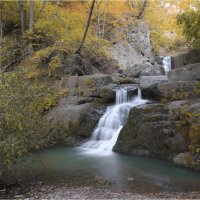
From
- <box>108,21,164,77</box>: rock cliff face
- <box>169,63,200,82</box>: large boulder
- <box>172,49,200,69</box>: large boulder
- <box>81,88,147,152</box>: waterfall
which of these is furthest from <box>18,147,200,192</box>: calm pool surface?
<box>108,21,164,77</box>: rock cliff face

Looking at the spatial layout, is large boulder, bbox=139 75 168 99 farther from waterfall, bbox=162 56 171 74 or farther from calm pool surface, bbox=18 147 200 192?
waterfall, bbox=162 56 171 74

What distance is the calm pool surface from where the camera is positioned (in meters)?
9.13

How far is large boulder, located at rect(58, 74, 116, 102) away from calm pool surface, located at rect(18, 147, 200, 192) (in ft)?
14.0

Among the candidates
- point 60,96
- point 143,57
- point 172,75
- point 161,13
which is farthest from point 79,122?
point 161,13

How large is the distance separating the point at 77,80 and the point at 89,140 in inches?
154

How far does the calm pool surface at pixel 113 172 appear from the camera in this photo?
9.13 m

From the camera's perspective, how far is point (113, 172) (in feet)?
34.4

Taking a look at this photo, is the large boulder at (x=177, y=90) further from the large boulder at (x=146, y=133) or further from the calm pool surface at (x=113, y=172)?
the calm pool surface at (x=113, y=172)

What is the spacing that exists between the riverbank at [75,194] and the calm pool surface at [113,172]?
522 millimetres

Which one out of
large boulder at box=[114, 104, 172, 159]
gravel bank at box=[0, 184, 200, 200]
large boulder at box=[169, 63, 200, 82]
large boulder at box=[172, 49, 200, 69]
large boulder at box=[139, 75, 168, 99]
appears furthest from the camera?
large boulder at box=[172, 49, 200, 69]

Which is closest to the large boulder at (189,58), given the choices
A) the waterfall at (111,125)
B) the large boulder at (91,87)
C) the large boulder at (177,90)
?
the large boulder at (177,90)

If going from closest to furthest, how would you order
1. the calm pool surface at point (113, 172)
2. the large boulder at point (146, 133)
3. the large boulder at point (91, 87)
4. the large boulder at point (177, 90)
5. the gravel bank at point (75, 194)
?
the gravel bank at point (75, 194) → the calm pool surface at point (113, 172) → the large boulder at point (146, 133) → the large boulder at point (177, 90) → the large boulder at point (91, 87)

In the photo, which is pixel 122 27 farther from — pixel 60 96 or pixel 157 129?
pixel 157 129

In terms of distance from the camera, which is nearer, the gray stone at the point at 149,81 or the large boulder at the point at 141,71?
the gray stone at the point at 149,81
